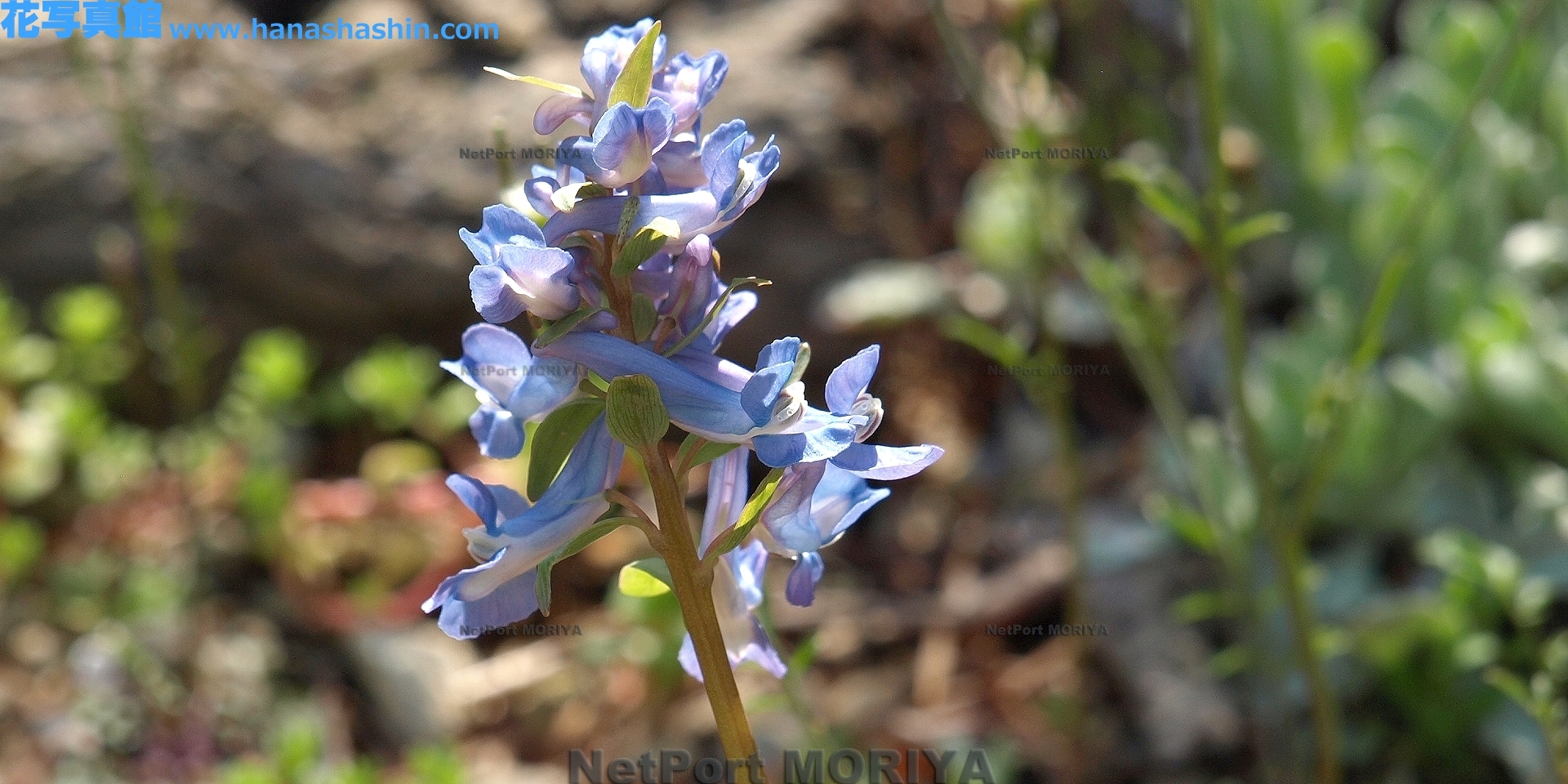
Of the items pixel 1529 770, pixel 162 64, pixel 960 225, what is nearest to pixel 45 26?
pixel 162 64

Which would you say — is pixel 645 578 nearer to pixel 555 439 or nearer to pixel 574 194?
pixel 555 439

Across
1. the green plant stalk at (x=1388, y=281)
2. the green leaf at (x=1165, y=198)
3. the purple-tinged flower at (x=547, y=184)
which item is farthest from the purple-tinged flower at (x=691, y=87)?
the green plant stalk at (x=1388, y=281)

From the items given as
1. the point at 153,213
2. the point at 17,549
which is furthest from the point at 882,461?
the point at 17,549

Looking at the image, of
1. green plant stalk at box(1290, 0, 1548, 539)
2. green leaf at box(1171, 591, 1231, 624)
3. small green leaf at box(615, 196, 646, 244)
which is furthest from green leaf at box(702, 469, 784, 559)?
green leaf at box(1171, 591, 1231, 624)

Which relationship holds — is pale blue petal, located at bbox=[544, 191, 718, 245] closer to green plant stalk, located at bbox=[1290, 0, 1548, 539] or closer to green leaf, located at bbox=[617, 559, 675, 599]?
green leaf, located at bbox=[617, 559, 675, 599]

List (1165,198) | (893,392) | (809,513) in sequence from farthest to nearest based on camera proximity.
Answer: (893,392) < (1165,198) < (809,513)

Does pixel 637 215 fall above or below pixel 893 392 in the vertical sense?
below
